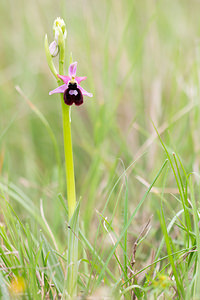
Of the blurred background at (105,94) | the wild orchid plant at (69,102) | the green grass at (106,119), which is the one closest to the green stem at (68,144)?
the wild orchid plant at (69,102)

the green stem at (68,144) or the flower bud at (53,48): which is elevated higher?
the flower bud at (53,48)

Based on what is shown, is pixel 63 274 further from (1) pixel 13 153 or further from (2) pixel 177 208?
(1) pixel 13 153

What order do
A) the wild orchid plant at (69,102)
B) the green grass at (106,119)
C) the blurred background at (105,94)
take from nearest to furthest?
the wild orchid plant at (69,102), the green grass at (106,119), the blurred background at (105,94)

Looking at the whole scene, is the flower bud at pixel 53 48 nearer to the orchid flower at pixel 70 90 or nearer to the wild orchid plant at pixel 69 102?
the wild orchid plant at pixel 69 102

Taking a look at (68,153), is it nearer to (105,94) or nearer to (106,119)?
(106,119)

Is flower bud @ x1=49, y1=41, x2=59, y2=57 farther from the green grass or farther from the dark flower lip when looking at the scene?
the green grass

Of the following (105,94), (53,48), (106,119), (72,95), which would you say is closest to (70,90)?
(72,95)
